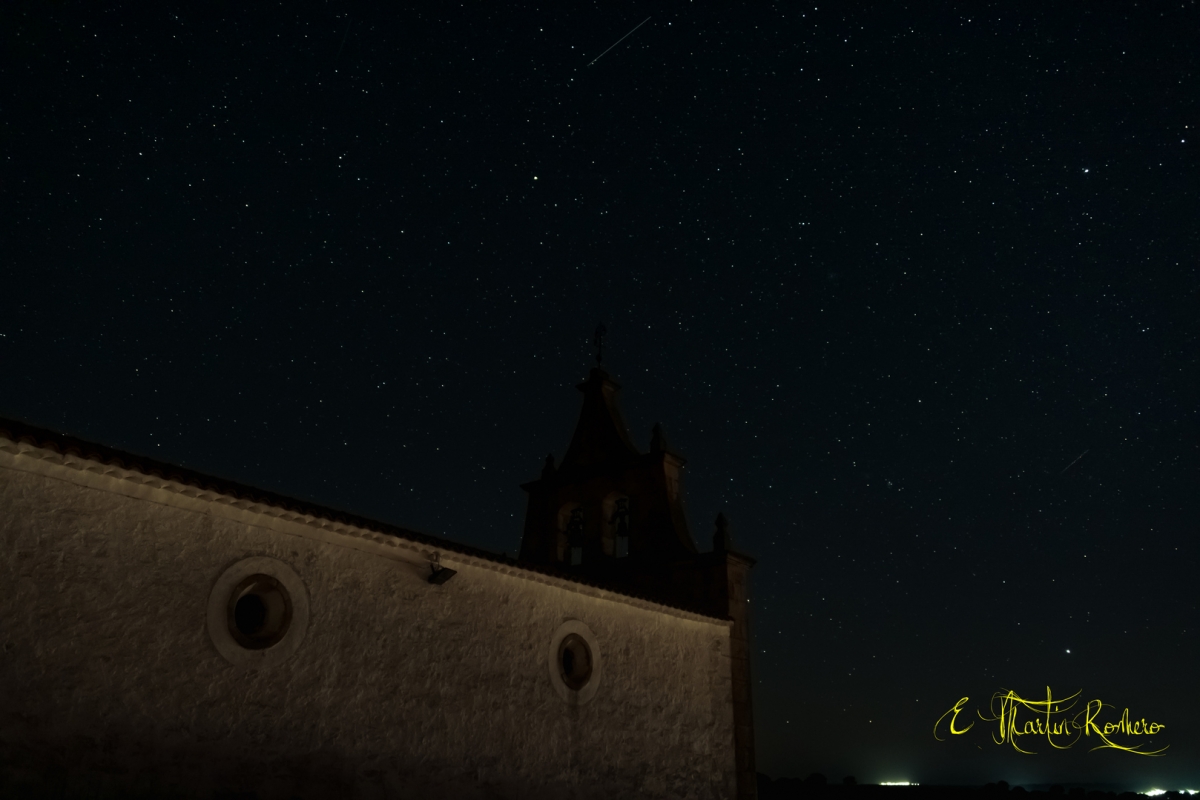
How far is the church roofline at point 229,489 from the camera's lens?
734 cm

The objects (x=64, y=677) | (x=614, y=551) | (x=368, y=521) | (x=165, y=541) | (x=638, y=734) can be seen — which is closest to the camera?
(x=64, y=677)

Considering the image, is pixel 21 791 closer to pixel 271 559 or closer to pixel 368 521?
pixel 271 559

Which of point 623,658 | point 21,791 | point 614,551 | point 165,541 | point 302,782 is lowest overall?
point 21,791

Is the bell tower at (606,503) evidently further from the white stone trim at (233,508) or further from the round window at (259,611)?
the round window at (259,611)

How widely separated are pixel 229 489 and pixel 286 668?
196 centimetres

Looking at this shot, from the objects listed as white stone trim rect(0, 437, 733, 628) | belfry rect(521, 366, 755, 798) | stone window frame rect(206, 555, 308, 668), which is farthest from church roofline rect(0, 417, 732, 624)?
belfry rect(521, 366, 755, 798)

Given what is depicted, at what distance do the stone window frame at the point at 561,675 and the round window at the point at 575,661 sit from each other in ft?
0.12

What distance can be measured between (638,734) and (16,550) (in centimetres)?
897

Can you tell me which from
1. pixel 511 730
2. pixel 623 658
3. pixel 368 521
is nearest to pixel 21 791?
pixel 368 521

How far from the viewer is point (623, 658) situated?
43.8ft

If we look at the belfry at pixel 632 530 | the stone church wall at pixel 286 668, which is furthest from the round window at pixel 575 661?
the belfry at pixel 632 530

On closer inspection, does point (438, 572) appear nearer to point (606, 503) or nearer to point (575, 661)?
point (575, 661)

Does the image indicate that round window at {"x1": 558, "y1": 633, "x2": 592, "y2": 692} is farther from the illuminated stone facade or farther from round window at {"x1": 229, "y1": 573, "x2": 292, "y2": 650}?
round window at {"x1": 229, "y1": 573, "x2": 292, "y2": 650}

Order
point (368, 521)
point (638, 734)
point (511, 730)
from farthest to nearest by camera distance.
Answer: point (638, 734), point (511, 730), point (368, 521)
